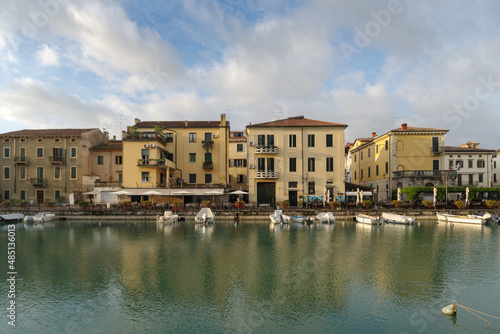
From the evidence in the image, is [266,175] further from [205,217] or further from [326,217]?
[205,217]

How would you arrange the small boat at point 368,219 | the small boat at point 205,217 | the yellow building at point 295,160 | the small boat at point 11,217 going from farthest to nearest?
the yellow building at point 295,160, the small boat at point 11,217, the small boat at point 368,219, the small boat at point 205,217

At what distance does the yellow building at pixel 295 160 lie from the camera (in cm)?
4231

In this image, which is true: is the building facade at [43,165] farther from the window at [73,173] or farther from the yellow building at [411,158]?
the yellow building at [411,158]

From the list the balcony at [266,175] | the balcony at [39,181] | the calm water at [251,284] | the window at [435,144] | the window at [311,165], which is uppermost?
the window at [435,144]

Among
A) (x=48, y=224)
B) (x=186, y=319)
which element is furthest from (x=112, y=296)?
(x=48, y=224)

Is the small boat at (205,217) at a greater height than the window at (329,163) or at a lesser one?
lesser

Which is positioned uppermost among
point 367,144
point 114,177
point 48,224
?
point 367,144

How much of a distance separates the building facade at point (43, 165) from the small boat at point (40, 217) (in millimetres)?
9237

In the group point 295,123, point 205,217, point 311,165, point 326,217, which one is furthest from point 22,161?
point 326,217

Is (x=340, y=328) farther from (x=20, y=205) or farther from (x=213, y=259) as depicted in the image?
(x=20, y=205)

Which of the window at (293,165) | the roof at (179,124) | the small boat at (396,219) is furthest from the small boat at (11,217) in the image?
the small boat at (396,219)

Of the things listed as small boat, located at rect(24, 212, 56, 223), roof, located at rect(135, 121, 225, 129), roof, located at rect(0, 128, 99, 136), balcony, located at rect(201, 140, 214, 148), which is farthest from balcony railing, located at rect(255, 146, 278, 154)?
roof, located at rect(0, 128, 99, 136)

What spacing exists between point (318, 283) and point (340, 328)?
4.10m

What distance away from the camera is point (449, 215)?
117 feet
